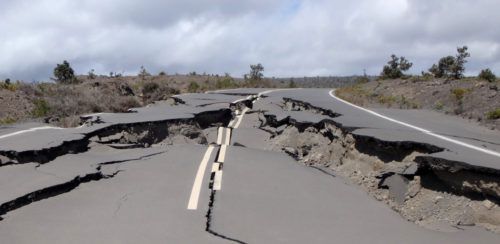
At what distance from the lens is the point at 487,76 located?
2753 cm

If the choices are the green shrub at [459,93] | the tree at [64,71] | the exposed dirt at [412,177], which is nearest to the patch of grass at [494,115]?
the green shrub at [459,93]

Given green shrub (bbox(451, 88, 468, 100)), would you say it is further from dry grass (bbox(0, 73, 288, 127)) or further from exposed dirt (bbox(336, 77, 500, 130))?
dry grass (bbox(0, 73, 288, 127))

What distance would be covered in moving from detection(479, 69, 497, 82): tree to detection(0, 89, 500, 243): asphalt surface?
14890 millimetres

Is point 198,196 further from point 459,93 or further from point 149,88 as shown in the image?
point 149,88

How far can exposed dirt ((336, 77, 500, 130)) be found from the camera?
64.0ft

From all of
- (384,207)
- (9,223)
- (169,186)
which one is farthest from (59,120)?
(384,207)

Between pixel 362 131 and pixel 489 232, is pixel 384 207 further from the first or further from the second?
pixel 362 131

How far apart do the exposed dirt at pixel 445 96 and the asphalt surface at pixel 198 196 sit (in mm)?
6536

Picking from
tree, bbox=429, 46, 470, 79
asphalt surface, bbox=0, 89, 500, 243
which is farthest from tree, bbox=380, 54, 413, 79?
asphalt surface, bbox=0, 89, 500, 243

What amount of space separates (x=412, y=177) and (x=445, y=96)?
1646 centimetres

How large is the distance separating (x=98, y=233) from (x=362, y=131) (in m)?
7.69

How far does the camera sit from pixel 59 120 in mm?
17656

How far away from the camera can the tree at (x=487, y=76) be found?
27.1m

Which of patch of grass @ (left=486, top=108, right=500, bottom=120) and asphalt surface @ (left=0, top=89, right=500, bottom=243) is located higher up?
patch of grass @ (left=486, top=108, right=500, bottom=120)
